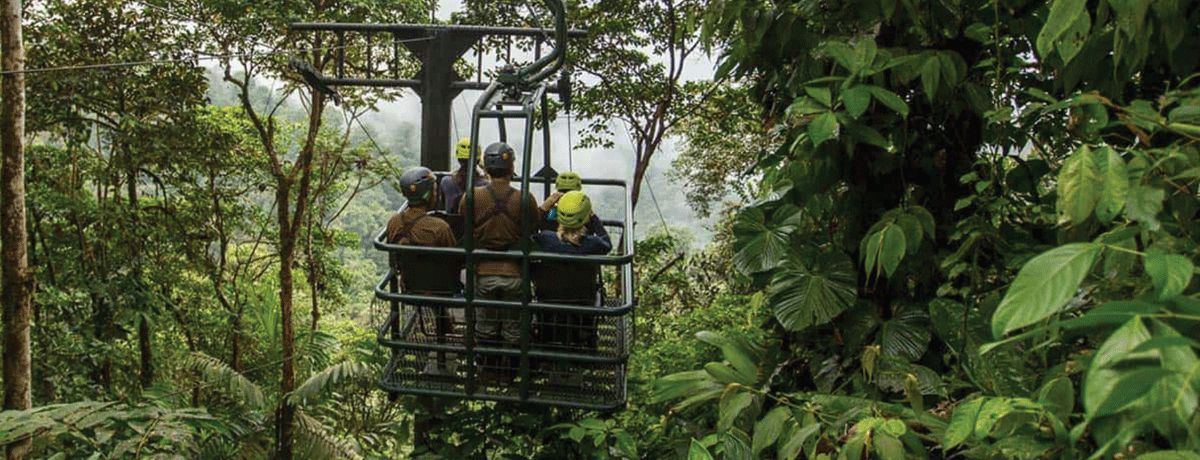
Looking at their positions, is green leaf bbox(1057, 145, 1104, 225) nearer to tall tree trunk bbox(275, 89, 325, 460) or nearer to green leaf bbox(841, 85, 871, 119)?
green leaf bbox(841, 85, 871, 119)

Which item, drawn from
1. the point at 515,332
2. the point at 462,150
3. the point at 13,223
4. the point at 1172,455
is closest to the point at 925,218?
the point at 1172,455

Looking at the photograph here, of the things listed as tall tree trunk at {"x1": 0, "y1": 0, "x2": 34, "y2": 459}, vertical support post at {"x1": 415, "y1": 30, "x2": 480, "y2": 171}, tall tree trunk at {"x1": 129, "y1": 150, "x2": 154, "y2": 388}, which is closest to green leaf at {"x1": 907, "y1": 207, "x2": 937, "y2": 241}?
vertical support post at {"x1": 415, "y1": 30, "x2": 480, "y2": 171}

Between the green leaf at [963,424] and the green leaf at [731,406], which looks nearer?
the green leaf at [963,424]

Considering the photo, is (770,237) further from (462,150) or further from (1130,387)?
(462,150)

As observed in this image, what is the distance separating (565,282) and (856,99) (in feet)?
6.27

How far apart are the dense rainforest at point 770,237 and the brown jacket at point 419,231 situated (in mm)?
677

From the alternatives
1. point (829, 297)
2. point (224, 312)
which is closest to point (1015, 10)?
point (829, 297)

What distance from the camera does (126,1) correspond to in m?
9.08

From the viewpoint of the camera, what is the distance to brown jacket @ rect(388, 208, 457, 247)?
3.61 m

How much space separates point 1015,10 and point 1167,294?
4.45 ft

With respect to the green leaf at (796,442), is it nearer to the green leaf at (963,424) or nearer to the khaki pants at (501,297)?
the green leaf at (963,424)

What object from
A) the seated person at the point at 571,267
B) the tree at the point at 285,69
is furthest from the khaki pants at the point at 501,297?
the tree at the point at 285,69

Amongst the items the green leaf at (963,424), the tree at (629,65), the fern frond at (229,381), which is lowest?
the fern frond at (229,381)

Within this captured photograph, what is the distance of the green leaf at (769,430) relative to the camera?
5.45ft
